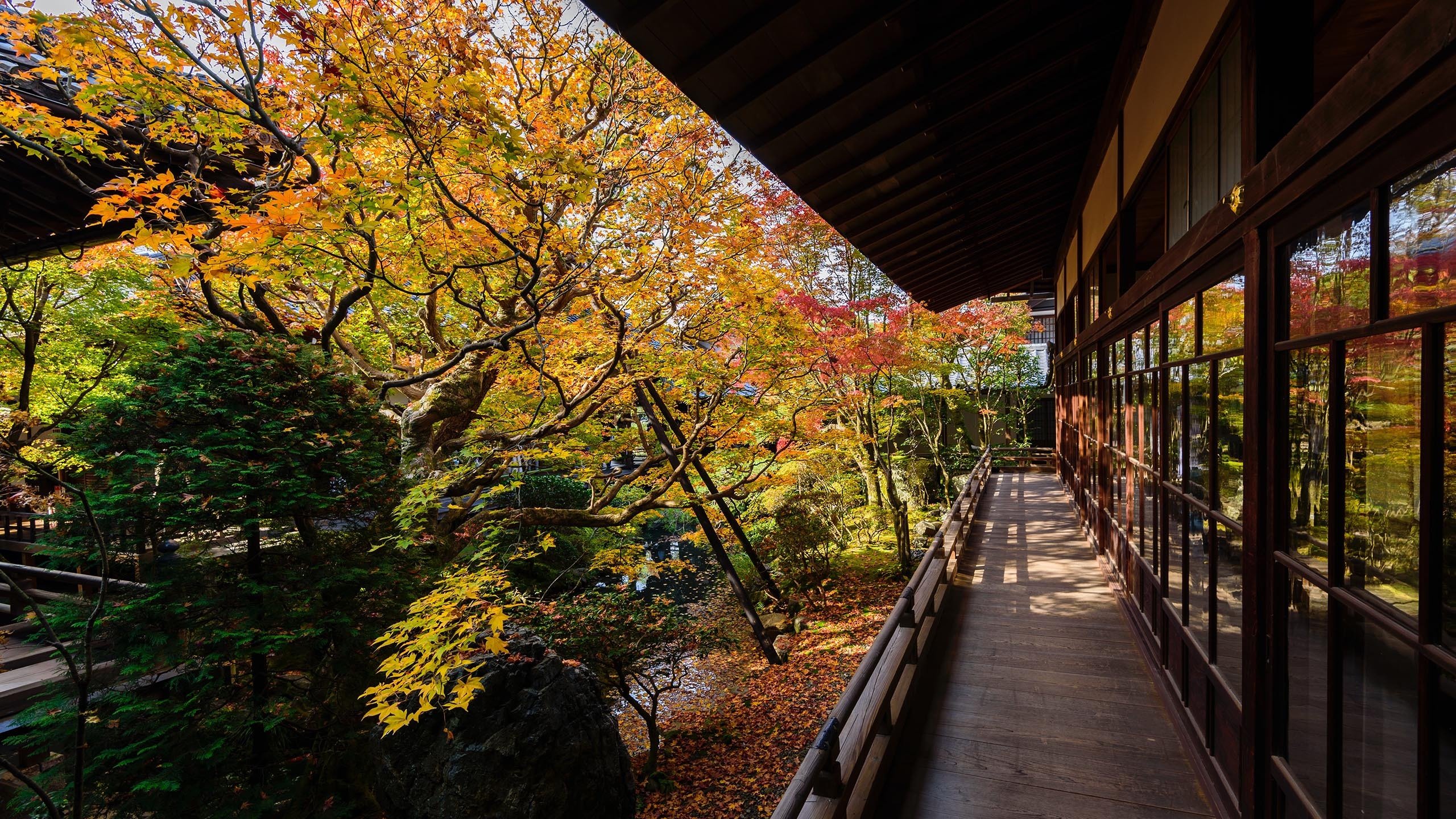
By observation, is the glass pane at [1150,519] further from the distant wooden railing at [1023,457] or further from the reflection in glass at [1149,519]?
the distant wooden railing at [1023,457]

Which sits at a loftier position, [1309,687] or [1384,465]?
[1384,465]

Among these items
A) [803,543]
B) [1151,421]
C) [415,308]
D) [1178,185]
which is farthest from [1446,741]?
[803,543]

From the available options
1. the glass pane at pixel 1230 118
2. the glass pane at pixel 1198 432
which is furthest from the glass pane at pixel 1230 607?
the glass pane at pixel 1230 118

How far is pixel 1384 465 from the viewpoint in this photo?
1.40m

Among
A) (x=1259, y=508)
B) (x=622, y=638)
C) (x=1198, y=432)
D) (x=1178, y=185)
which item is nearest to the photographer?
(x=1259, y=508)

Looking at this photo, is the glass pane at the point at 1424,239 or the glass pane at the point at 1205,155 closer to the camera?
the glass pane at the point at 1424,239

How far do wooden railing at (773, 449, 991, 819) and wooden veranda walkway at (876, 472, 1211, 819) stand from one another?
0.50ft

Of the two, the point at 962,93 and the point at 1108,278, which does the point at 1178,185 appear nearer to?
the point at 962,93

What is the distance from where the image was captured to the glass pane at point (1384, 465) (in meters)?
1.30

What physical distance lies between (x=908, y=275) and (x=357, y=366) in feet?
21.1

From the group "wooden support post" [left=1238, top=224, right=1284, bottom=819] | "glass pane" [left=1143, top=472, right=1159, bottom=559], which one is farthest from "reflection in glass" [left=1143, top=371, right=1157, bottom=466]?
"wooden support post" [left=1238, top=224, right=1284, bottom=819]

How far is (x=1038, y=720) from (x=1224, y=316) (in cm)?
256

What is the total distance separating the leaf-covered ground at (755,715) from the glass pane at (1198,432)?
5.16 metres

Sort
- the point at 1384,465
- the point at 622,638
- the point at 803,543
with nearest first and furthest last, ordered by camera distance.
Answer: the point at 1384,465, the point at 622,638, the point at 803,543
